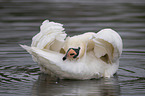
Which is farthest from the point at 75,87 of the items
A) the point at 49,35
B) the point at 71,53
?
the point at 49,35

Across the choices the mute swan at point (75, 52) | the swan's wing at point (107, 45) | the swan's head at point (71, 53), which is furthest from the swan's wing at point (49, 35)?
the swan's wing at point (107, 45)

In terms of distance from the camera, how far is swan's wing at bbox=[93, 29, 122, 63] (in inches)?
421

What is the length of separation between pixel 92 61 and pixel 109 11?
414 inches

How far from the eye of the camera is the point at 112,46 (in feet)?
36.6

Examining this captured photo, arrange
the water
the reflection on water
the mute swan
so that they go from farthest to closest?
the mute swan
the water
the reflection on water

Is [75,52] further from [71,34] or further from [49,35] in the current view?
[71,34]

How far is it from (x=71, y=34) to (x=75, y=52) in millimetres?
5561

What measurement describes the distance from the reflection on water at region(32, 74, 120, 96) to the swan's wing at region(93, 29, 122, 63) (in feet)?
1.89

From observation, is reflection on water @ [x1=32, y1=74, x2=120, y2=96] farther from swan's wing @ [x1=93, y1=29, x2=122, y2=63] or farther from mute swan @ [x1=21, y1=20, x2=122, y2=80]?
swan's wing @ [x1=93, y1=29, x2=122, y2=63]

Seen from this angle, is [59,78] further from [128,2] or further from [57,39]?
[128,2]

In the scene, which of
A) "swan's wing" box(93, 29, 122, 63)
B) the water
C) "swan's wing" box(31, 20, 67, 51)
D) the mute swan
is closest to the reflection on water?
the water

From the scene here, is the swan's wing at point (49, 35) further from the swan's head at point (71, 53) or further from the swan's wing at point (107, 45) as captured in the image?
the swan's wing at point (107, 45)

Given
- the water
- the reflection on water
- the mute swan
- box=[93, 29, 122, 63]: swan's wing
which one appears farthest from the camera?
box=[93, 29, 122, 63]: swan's wing

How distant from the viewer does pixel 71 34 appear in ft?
53.4
